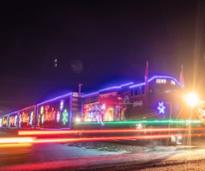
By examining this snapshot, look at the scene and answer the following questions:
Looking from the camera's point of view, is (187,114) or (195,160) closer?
(195,160)

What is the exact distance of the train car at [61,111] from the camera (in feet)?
136

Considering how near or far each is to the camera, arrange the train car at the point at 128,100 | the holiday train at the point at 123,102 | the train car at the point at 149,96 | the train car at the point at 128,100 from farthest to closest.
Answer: the train car at the point at 128,100
the train car at the point at 128,100
the train car at the point at 149,96
the holiday train at the point at 123,102

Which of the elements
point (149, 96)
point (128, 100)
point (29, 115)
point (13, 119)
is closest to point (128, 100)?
point (128, 100)

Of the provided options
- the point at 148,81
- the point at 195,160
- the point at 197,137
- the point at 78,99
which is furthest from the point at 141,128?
the point at 148,81

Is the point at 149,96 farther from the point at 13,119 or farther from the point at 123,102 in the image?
the point at 13,119

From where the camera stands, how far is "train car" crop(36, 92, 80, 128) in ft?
136

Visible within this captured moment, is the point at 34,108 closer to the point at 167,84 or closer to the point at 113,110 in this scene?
the point at 113,110

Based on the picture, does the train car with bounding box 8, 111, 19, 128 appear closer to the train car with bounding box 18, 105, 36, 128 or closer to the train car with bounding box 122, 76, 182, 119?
the train car with bounding box 18, 105, 36, 128

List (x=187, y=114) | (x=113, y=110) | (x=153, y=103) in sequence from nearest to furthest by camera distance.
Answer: (x=187, y=114) < (x=153, y=103) < (x=113, y=110)

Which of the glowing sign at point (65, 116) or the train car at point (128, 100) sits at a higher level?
the train car at point (128, 100)

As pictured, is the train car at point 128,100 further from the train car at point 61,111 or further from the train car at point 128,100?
the train car at point 61,111

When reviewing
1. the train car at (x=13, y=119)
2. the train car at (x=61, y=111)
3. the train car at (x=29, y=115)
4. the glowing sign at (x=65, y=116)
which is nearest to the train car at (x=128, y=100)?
the train car at (x=61, y=111)

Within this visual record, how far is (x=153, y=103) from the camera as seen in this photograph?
6050cm

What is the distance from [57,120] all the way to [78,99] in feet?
30.9
